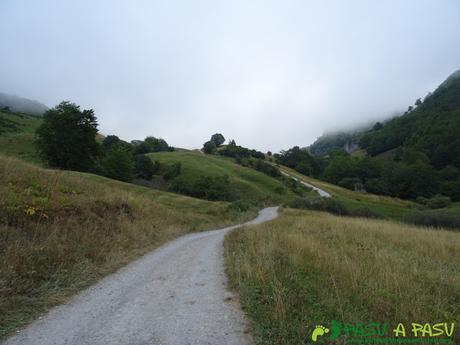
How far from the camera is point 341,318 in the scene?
451 cm

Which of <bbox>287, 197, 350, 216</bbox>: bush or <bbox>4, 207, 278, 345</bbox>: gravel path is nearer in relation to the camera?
<bbox>4, 207, 278, 345</bbox>: gravel path

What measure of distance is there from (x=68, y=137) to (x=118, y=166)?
11.3m

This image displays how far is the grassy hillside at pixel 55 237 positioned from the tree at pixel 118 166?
40351 mm

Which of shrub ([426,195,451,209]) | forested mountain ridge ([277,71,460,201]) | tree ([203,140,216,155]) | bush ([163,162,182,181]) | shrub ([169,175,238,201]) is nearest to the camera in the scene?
shrub ([169,175,238,201])

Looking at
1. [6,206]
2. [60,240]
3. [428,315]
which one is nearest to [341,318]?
[428,315]

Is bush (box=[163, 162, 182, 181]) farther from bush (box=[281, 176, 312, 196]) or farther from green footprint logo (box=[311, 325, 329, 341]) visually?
green footprint logo (box=[311, 325, 329, 341])

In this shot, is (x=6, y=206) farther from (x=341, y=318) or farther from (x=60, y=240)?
(x=341, y=318)

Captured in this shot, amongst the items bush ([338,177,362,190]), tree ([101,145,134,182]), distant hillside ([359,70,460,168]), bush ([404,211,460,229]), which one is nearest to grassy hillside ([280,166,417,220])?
bush ([404,211,460,229])

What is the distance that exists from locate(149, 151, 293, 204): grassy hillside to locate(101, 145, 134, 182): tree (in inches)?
625

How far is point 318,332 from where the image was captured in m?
3.98

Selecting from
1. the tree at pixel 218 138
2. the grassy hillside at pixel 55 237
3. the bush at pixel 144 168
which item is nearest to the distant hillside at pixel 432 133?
the tree at pixel 218 138

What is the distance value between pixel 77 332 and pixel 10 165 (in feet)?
41.7

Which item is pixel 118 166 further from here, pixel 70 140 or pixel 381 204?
pixel 381 204

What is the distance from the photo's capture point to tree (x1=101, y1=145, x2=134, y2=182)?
5418cm
